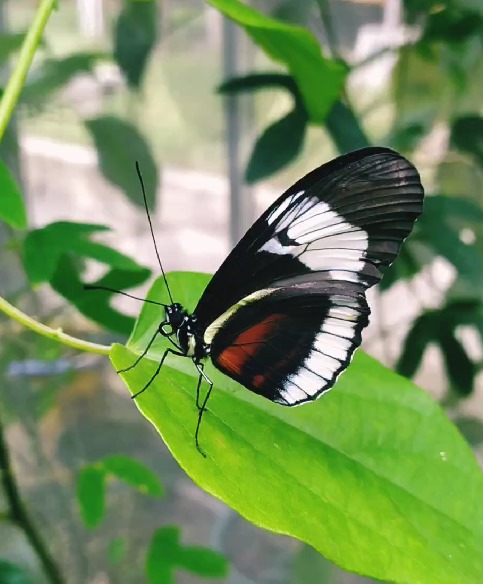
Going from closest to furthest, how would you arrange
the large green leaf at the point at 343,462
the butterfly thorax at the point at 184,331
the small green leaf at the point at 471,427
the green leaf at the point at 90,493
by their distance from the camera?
1. the large green leaf at the point at 343,462
2. the butterfly thorax at the point at 184,331
3. the green leaf at the point at 90,493
4. the small green leaf at the point at 471,427

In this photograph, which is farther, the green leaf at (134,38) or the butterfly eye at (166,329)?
the green leaf at (134,38)

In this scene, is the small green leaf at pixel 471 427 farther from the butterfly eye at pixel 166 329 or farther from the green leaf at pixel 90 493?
the butterfly eye at pixel 166 329

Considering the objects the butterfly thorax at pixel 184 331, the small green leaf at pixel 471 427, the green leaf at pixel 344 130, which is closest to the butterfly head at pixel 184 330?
the butterfly thorax at pixel 184 331

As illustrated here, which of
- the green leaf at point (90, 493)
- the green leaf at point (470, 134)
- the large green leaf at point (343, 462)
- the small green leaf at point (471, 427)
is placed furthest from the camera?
the small green leaf at point (471, 427)

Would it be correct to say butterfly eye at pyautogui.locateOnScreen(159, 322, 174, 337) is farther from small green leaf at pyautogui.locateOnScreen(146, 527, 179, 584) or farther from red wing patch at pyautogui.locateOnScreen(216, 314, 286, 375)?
small green leaf at pyautogui.locateOnScreen(146, 527, 179, 584)

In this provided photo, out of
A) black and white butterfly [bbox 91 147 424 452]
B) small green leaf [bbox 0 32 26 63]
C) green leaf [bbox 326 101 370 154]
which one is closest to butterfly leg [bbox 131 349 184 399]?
black and white butterfly [bbox 91 147 424 452]

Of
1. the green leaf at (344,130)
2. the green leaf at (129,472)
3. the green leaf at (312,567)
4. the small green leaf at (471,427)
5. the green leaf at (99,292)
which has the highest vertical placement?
the green leaf at (344,130)

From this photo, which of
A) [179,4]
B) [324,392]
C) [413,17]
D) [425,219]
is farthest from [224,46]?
[324,392]
